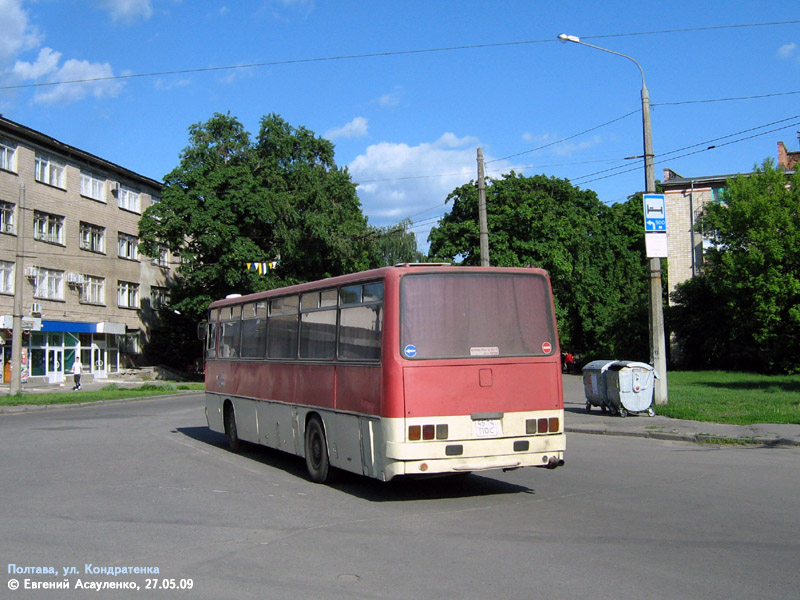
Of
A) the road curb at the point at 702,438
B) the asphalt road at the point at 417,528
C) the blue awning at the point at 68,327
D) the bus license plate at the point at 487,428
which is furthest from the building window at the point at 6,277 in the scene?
the bus license plate at the point at 487,428

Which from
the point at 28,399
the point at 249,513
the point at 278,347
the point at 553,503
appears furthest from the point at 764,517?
the point at 28,399

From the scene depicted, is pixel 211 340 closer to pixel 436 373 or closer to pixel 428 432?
pixel 436 373

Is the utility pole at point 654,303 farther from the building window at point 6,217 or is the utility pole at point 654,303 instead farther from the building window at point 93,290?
the building window at point 93,290

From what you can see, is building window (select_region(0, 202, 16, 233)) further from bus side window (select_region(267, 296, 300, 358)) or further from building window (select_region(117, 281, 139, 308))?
bus side window (select_region(267, 296, 300, 358))

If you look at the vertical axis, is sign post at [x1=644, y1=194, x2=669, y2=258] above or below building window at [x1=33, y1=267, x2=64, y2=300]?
below

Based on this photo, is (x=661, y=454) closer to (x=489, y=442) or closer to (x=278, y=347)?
(x=489, y=442)

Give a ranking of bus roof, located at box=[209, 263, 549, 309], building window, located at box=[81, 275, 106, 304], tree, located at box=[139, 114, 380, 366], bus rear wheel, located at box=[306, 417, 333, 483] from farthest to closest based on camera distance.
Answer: building window, located at box=[81, 275, 106, 304]
tree, located at box=[139, 114, 380, 366]
bus rear wheel, located at box=[306, 417, 333, 483]
bus roof, located at box=[209, 263, 549, 309]

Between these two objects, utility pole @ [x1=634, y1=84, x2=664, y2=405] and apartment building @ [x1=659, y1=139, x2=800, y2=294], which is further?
apartment building @ [x1=659, y1=139, x2=800, y2=294]

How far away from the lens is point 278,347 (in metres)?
12.7

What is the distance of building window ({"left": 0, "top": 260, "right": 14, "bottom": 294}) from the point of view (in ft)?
137

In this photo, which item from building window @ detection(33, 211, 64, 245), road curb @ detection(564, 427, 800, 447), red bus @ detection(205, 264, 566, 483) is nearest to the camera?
red bus @ detection(205, 264, 566, 483)

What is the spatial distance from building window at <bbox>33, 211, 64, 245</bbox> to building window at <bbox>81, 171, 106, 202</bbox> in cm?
326

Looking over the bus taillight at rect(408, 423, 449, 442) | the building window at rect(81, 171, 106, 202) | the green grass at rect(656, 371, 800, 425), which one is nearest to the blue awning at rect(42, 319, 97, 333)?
the building window at rect(81, 171, 106, 202)

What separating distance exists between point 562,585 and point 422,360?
379 cm
